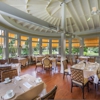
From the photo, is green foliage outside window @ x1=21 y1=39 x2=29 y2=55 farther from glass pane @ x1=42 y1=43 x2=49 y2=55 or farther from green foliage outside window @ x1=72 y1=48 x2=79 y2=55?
green foliage outside window @ x1=72 y1=48 x2=79 y2=55

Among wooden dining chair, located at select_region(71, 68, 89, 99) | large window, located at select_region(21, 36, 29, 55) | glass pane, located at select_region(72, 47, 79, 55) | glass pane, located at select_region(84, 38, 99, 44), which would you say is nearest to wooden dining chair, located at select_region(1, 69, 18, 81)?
wooden dining chair, located at select_region(71, 68, 89, 99)

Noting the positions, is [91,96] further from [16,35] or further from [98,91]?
[16,35]

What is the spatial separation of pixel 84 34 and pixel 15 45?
731 centimetres

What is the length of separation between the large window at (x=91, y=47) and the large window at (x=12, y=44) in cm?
736

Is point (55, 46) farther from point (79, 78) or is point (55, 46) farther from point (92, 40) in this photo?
point (79, 78)

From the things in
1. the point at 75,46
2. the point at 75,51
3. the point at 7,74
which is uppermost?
the point at 75,46

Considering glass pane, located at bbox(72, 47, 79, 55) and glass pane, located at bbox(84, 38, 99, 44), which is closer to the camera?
glass pane, located at bbox(84, 38, 99, 44)

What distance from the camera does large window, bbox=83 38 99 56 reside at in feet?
26.4

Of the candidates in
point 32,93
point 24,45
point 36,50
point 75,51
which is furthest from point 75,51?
point 32,93

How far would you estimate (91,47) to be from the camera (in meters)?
8.34

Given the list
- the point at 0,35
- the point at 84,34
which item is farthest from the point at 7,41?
the point at 84,34

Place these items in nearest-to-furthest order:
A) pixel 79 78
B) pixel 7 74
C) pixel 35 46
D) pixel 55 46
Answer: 1. pixel 7 74
2. pixel 79 78
3. pixel 35 46
4. pixel 55 46

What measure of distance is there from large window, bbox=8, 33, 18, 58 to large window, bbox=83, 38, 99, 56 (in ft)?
24.2

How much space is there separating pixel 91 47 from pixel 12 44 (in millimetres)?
8026
